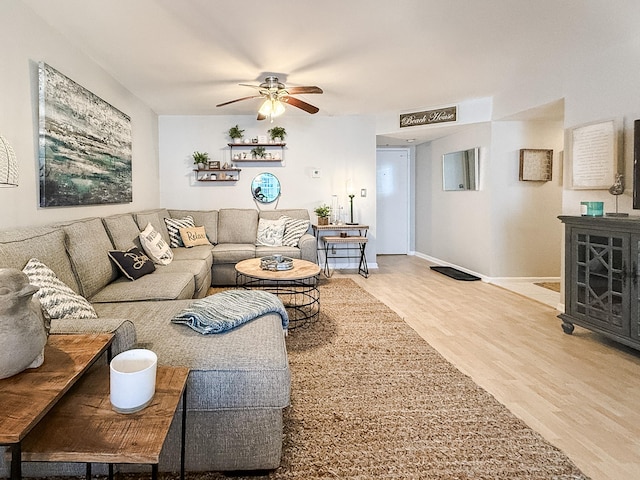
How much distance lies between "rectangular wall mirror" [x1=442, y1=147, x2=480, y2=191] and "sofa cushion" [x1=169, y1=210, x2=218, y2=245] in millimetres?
3502

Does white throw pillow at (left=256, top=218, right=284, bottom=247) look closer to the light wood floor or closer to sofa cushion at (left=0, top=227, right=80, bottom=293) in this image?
the light wood floor

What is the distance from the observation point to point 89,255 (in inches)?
104

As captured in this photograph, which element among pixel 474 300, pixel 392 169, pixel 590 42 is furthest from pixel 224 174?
pixel 590 42

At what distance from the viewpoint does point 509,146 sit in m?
4.91

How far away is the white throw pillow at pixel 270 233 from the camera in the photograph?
16.9 feet

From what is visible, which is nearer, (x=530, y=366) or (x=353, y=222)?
(x=530, y=366)

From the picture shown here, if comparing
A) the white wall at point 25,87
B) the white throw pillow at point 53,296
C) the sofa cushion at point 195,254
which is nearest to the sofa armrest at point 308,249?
the sofa cushion at point 195,254

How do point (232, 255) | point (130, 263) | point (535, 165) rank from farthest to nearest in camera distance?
point (535, 165), point (232, 255), point (130, 263)

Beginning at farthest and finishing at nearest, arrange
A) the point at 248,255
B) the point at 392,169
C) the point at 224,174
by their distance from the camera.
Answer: the point at 392,169 < the point at 224,174 < the point at 248,255

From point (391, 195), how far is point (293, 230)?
9.95 feet

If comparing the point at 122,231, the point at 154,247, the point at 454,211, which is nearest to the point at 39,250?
the point at 122,231

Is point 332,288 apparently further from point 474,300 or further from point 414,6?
point 414,6

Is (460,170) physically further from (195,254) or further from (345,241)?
(195,254)

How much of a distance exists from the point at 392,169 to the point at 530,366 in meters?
5.51
